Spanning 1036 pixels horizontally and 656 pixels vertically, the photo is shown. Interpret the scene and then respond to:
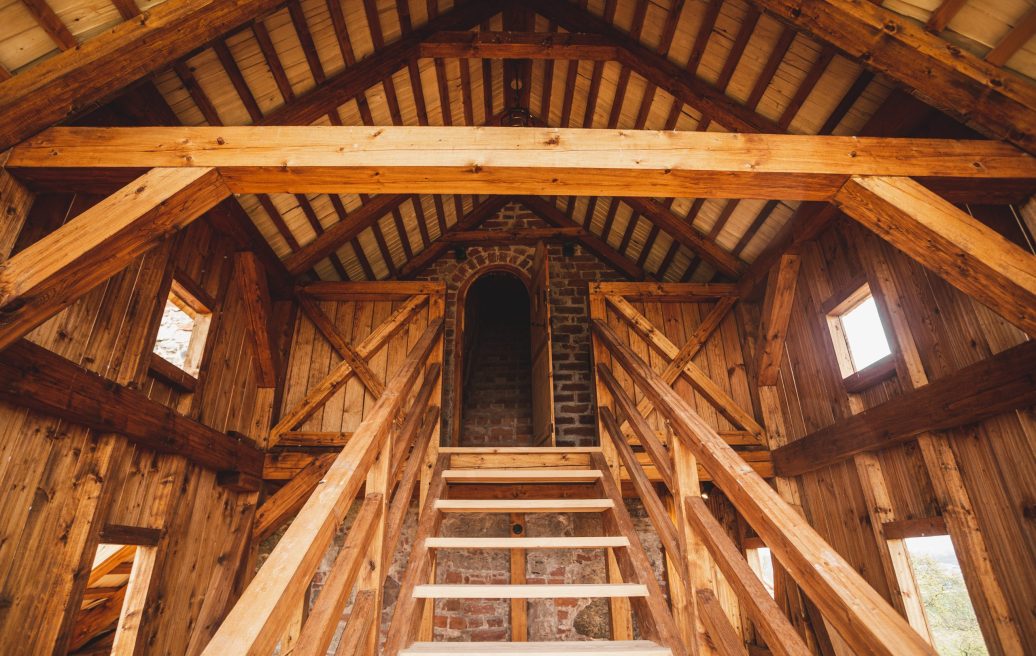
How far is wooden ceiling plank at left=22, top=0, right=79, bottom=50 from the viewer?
227 cm

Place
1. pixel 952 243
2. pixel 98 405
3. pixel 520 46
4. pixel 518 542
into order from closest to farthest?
pixel 952 243, pixel 518 542, pixel 98 405, pixel 520 46

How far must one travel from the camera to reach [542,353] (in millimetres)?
5379

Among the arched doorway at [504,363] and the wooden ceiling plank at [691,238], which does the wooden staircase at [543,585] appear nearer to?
the arched doorway at [504,363]

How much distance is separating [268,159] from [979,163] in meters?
3.32

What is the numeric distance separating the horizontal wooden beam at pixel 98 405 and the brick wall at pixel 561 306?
2521 mm

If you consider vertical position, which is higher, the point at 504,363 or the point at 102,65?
the point at 504,363

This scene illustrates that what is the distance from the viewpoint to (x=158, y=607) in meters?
3.46

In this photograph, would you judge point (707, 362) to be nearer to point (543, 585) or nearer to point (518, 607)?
point (518, 607)

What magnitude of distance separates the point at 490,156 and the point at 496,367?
20.6ft

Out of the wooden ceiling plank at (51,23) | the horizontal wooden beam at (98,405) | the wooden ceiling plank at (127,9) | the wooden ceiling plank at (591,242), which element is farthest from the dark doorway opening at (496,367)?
the wooden ceiling plank at (51,23)

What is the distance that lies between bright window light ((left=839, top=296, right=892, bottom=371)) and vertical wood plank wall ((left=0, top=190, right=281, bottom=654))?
486 cm

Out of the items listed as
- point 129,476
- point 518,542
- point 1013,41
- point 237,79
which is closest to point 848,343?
point 1013,41

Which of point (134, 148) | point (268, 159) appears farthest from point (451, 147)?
point (134, 148)

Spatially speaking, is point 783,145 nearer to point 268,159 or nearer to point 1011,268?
point 1011,268
